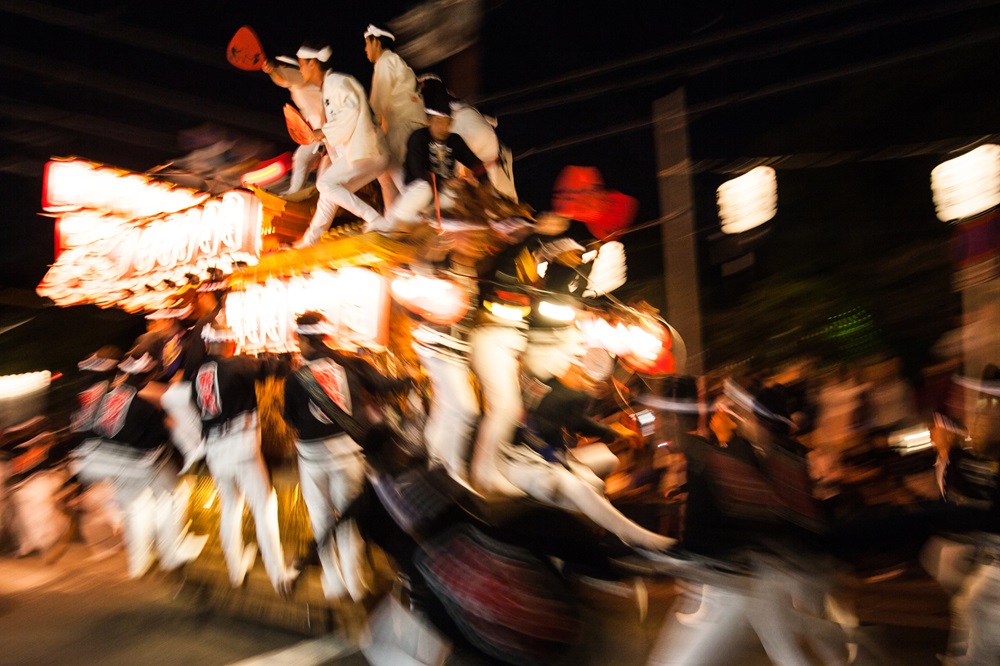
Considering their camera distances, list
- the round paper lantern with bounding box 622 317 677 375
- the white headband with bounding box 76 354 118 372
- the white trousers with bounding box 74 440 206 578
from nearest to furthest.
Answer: the white trousers with bounding box 74 440 206 578
the round paper lantern with bounding box 622 317 677 375
the white headband with bounding box 76 354 118 372

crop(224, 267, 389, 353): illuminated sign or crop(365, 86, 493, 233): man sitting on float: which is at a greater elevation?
crop(365, 86, 493, 233): man sitting on float

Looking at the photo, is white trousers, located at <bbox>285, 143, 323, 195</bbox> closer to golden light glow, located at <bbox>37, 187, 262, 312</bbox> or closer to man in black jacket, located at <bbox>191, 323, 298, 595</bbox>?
golden light glow, located at <bbox>37, 187, 262, 312</bbox>

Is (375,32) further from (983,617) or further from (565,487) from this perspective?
(983,617)

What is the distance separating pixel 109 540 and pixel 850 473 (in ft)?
21.9

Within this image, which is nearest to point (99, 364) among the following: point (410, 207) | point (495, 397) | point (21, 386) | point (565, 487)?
point (21, 386)

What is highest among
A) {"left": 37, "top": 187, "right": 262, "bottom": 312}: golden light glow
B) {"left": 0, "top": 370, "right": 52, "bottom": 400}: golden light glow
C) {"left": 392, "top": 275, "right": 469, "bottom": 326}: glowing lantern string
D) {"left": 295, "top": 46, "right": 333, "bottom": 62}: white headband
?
{"left": 295, "top": 46, "right": 333, "bottom": 62}: white headband

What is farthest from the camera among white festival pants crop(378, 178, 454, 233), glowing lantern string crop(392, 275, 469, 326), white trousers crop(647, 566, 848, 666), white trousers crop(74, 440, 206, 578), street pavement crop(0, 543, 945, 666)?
white trousers crop(74, 440, 206, 578)

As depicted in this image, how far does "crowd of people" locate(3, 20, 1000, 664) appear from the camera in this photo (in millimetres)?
3471

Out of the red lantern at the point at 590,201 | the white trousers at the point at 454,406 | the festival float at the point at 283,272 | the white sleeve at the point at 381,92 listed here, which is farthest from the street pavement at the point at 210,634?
the white sleeve at the point at 381,92

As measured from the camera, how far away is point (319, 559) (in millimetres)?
5027

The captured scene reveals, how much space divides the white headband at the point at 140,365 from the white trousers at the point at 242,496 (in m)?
1.06

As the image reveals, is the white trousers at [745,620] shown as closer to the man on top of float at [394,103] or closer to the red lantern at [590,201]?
the red lantern at [590,201]

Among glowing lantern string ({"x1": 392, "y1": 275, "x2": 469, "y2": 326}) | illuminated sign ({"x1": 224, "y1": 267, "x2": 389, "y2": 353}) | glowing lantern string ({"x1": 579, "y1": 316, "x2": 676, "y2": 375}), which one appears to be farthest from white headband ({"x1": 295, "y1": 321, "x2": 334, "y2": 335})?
glowing lantern string ({"x1": 579, "y1": 316, "x2": 676, "y2": 375})

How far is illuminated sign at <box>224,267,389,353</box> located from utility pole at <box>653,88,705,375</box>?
14.1 feet
